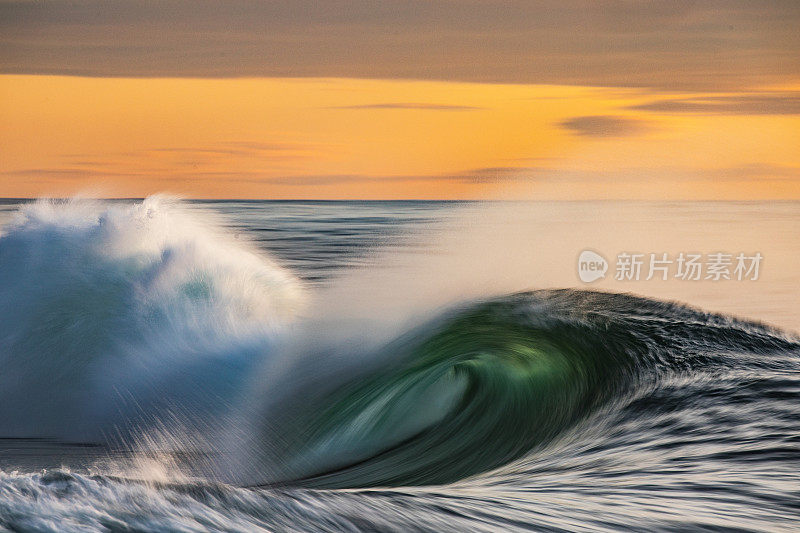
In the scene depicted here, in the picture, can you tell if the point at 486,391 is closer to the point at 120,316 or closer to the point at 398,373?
the point at 398,373

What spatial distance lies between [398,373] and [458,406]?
67 cm

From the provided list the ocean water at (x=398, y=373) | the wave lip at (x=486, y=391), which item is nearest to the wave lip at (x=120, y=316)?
the ocean water at (x=398, y=373)

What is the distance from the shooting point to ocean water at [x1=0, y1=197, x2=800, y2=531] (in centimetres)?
172

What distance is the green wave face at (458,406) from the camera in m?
3.04

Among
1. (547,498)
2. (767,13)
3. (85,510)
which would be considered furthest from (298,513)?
(767,13)

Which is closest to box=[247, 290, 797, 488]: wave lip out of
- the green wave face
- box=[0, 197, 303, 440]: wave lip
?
the green wave face

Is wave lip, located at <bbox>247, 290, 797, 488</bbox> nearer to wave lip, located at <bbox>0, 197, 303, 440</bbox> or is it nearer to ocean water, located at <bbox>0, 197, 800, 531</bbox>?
ocean water, located at <bbox>0, 197, 800, 531</bbox>

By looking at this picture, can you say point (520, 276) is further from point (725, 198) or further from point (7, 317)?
point (7, 317)

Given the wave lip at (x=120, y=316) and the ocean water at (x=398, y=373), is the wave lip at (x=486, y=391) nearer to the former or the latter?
the ocean water at (x=398, y=373)

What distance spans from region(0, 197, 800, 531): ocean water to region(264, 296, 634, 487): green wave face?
0.05 ft

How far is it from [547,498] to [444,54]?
550 centimetres

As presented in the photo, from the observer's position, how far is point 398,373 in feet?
13.3

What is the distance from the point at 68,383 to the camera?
14.0 ft

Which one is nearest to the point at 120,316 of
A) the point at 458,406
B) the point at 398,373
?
the point at 398,373
